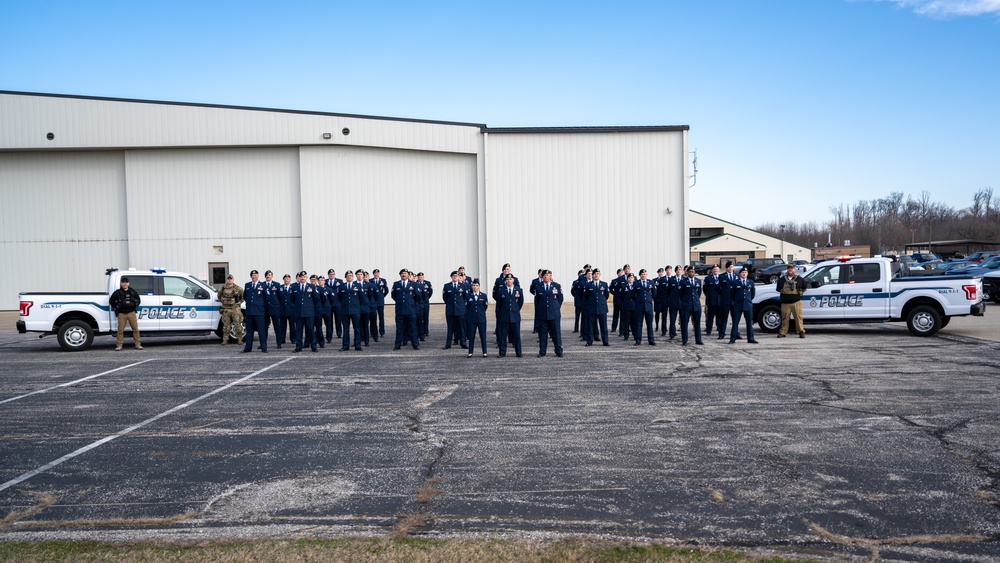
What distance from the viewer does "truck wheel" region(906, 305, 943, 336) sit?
1698cm

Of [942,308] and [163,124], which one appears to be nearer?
[942,308]

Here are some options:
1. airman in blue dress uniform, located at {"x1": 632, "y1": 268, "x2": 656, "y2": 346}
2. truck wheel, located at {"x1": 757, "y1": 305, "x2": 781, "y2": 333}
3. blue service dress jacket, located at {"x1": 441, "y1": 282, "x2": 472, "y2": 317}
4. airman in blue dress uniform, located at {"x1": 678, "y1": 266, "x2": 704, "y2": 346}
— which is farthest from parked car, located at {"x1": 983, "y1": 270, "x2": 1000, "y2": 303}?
blue service dress jacket, located at {"x1": 441, "y1": 282, "x2": 472, "y2": 317}

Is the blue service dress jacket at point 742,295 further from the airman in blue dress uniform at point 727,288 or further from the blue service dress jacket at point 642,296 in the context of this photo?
the blue service dress jacket at point 642,296

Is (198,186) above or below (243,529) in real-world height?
above

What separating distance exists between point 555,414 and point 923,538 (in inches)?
179

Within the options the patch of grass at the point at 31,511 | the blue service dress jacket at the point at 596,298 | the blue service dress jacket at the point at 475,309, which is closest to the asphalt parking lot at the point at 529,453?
the patch of grass at the point at 31,511

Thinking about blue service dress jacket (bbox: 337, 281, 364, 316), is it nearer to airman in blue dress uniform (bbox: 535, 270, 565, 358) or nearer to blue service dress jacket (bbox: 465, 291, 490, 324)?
blue service dress jacket (bbox: 465, 291, 490, 324)

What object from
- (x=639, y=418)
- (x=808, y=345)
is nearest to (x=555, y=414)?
(x=639, y=418)

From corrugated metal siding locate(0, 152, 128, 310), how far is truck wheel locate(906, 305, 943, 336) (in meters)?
28.9

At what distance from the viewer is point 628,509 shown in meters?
5.42

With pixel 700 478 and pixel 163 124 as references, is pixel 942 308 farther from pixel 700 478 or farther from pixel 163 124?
pixel 163 124

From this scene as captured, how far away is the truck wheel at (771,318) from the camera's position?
1848cm

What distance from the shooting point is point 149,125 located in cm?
2970

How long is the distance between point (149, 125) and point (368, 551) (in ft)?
96.5
